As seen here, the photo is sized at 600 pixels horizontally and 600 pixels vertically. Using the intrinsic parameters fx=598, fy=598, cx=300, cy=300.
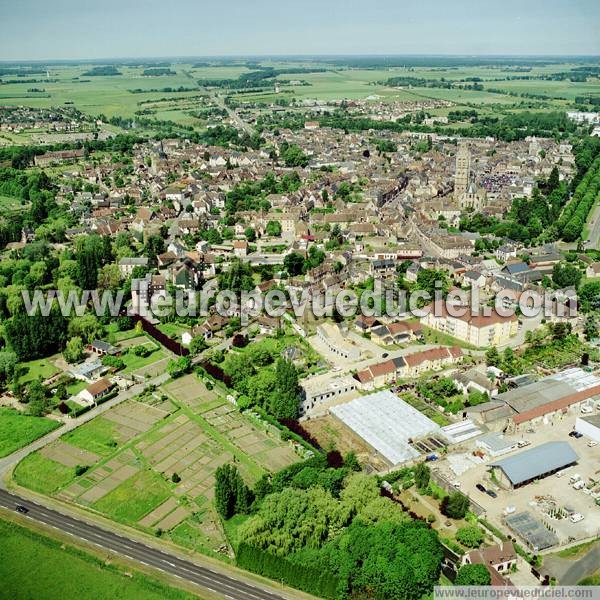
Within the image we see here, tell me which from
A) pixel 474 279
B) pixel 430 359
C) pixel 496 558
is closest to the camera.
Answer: pixel 496 558

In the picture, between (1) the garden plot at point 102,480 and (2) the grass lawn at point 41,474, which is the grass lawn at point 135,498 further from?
(2) the grass lawn at point 41,474

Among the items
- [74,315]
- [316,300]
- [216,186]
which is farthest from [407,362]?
[216,186]

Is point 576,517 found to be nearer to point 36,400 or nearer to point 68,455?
point 68,455

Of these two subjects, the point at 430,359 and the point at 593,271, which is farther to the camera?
the point at 593,271

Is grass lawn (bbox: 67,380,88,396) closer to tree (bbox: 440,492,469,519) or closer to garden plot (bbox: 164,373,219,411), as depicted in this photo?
garden plot (bbox: 164,373,219,411)

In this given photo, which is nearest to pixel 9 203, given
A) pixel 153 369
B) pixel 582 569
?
pixel 153 369

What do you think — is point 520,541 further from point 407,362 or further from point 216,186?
point 216,186
